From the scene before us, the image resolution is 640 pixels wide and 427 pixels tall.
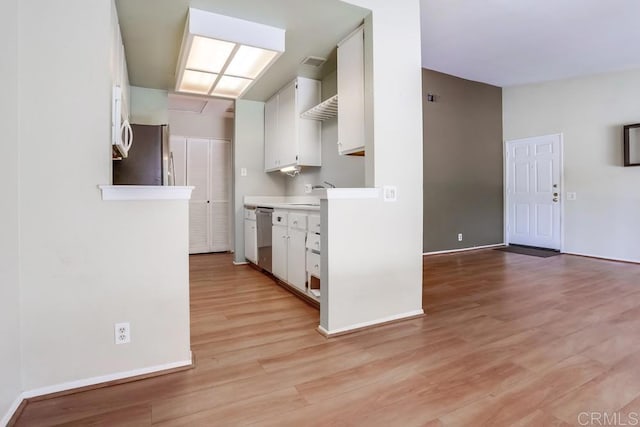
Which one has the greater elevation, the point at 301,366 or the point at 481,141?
the point at 481,141

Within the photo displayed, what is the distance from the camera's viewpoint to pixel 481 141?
5883mm

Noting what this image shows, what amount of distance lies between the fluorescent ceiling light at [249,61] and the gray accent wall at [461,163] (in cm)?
297

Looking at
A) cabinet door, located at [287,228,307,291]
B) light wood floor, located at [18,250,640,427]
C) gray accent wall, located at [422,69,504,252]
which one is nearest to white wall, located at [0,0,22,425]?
light wood floor, located at [18,250,640,427]

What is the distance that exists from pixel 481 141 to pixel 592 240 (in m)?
2.22

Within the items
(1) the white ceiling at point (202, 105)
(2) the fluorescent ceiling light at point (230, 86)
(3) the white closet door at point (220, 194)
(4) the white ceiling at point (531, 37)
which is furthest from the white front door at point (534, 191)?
(3) the white closet door at point (220, 194)

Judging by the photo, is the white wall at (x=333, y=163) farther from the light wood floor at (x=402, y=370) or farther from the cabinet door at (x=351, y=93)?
the light wood floor at (x=402, y=370)

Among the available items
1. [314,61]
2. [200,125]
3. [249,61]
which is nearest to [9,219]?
[249,61]

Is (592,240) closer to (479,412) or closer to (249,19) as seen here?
(479,412)

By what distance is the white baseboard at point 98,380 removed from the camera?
63.4 inches

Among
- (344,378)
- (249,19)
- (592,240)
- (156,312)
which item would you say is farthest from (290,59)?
(592,240)

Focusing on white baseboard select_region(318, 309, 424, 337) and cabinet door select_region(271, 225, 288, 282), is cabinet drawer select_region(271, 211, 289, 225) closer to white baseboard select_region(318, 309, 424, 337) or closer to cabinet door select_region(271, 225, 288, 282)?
cabinet door select_region(271, 225, 288, 282)

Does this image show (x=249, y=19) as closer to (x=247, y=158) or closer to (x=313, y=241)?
(x=313, y=241)

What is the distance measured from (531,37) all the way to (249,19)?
130 inches

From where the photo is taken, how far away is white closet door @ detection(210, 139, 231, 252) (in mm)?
6062
